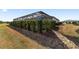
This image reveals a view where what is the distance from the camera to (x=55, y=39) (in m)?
109

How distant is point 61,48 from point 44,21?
25cm

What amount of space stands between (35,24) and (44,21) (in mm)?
74

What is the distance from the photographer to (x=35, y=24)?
4286 inches

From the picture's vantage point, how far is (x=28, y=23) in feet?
357

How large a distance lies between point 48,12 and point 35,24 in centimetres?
14
